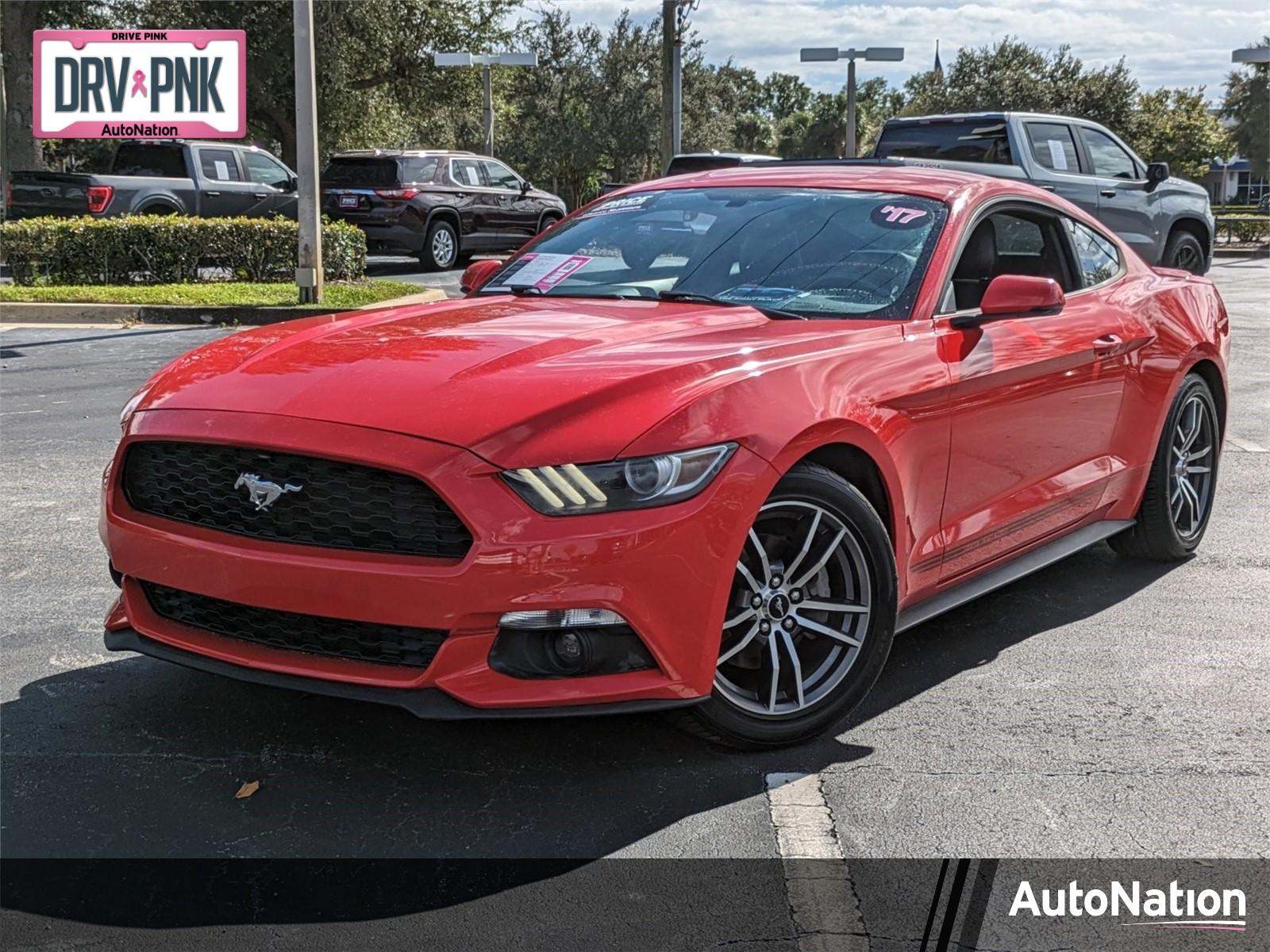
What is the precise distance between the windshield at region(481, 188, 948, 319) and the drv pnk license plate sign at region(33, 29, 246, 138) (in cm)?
1826

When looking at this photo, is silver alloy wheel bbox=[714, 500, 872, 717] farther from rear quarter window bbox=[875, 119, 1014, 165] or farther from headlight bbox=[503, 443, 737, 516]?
rear quarter window bbox=[875, 119, 1014, 165]

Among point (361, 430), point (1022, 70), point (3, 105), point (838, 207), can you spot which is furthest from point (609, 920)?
point (1022, 70)

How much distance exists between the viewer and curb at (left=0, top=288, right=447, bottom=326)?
14.0 metres

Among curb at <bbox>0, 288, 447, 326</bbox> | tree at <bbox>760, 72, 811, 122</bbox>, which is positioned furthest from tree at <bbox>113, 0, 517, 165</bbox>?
tree at <bbox>760, 72, 811, 122</bbox>

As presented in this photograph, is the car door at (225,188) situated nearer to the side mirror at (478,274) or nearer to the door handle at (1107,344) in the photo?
the side mirror at (478,274)

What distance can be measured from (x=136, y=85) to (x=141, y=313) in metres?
8.99

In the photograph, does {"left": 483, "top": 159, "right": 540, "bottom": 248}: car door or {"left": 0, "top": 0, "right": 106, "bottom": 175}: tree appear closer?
{"left": 483, "top": 159, "right": 540, "bottom": 248}: car door

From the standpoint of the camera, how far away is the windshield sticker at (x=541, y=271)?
196 inches

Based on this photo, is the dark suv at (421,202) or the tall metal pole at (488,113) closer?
the dark suv at (421,202)

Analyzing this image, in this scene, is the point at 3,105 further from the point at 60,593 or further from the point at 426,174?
the point at 60,593

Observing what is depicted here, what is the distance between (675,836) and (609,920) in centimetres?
41

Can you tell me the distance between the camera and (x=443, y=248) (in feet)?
70.4

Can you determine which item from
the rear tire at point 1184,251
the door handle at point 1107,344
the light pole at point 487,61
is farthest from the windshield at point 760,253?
the light pole at point 487,61

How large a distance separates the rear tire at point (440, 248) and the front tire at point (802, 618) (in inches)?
702
